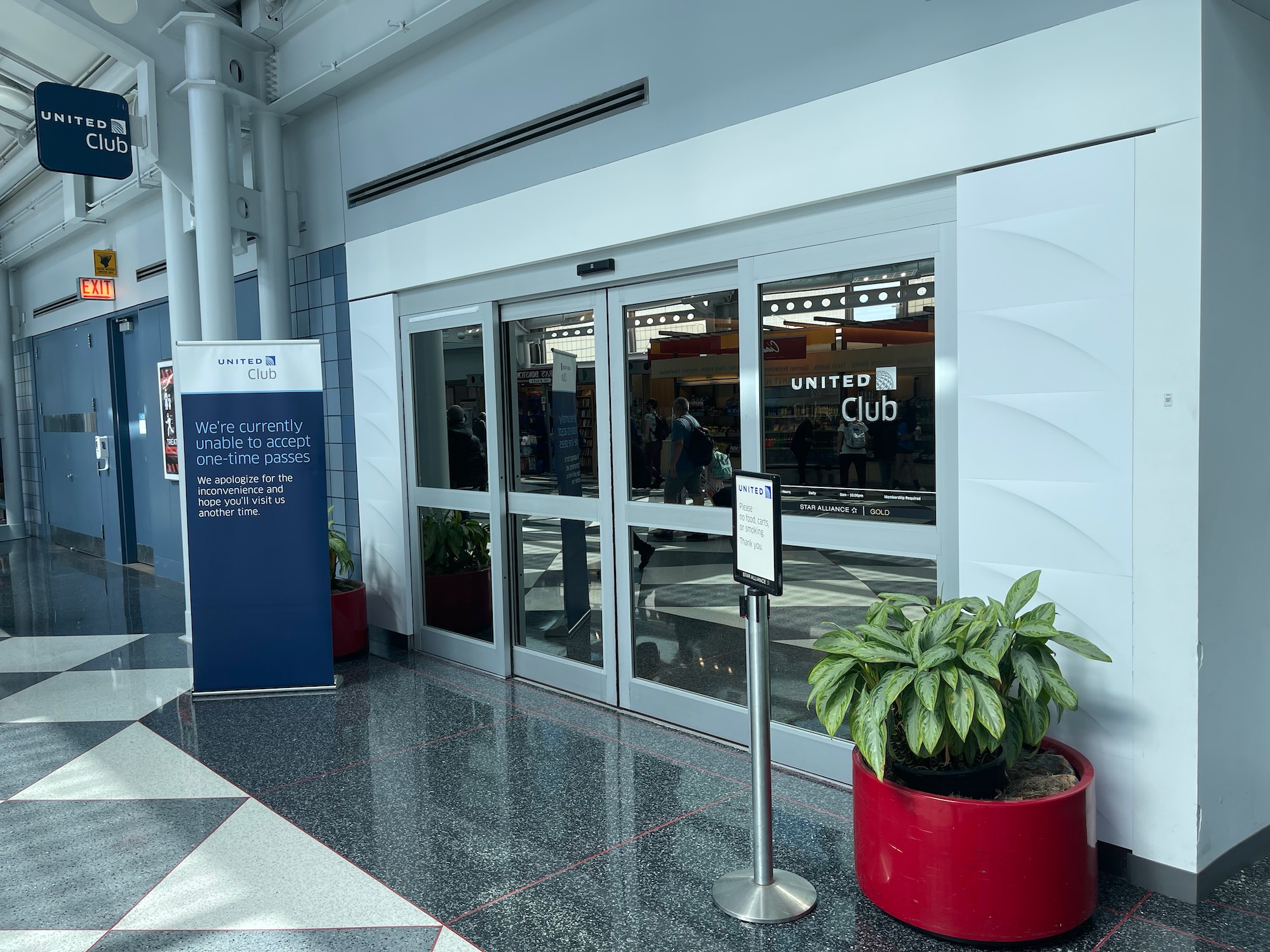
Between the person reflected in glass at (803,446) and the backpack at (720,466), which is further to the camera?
the backpack at (720,466)

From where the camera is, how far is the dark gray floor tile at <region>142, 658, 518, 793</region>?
3.85 m

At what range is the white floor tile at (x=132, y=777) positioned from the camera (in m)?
3.57

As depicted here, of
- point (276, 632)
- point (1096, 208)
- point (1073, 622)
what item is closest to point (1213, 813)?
point (1073, 622)

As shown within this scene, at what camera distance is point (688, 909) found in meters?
2.62

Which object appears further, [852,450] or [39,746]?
[39,746]

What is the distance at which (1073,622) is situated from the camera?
2742 millimetres

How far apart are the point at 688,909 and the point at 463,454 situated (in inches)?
119

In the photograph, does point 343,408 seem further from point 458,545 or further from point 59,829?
point 59,829

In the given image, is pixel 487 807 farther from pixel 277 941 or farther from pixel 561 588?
pixel 561 588

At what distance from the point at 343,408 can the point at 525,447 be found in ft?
5.90

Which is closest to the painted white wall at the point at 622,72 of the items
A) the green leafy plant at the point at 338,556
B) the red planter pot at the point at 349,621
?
the green leafy plant at the point at 338,556

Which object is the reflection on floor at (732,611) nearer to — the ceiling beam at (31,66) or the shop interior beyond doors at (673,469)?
the shop interior beyond doors at (673,469)

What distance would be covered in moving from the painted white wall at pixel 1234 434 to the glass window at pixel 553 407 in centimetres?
246

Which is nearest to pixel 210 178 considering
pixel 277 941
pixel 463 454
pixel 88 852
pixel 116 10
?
pixel 116 10
